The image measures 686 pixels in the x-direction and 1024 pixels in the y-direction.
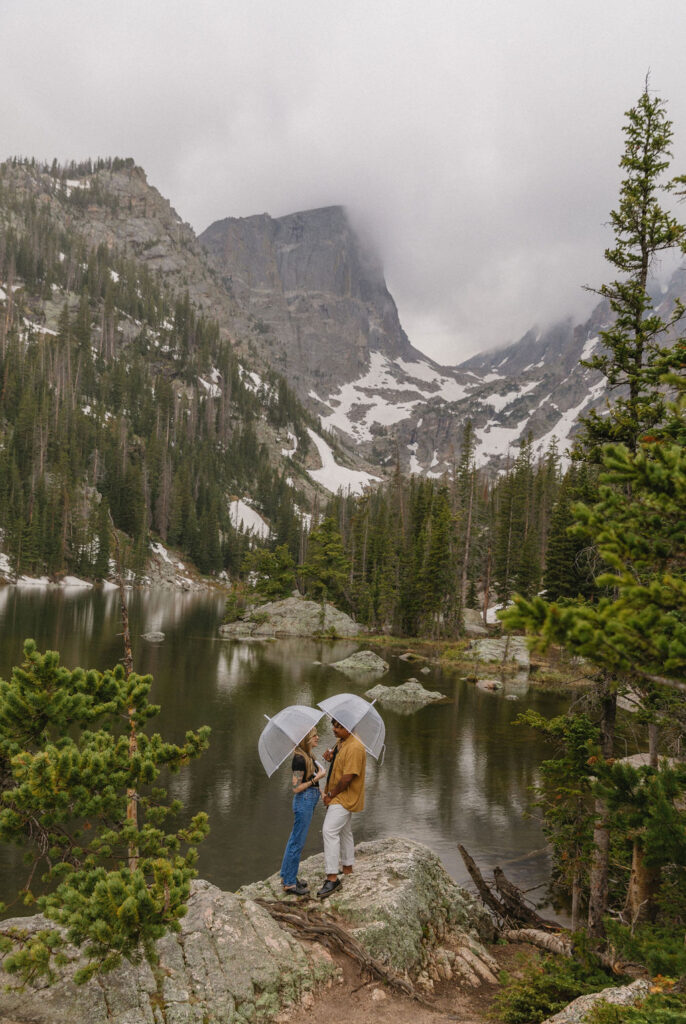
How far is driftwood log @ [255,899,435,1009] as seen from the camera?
6344 millimetres

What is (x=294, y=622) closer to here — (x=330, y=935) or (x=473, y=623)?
(x=473, y=623)

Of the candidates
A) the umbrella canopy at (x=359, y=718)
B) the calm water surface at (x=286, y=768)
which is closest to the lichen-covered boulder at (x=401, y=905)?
the umbrella canopy at (x=359, y=718)

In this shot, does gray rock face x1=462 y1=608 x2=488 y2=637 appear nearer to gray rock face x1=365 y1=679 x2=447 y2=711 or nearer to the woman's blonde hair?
gray rock face x1=365 y1=679 x2=447 y2=711

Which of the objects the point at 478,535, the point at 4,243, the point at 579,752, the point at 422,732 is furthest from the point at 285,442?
the point at 579,752

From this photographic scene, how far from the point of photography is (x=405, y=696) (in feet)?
98.3

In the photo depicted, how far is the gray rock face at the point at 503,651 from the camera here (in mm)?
40906

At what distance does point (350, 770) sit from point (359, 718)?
655mm

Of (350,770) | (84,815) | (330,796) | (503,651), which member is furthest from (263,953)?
(503,651)

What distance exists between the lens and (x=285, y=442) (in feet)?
509

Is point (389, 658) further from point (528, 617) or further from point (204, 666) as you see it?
point (528, 617)

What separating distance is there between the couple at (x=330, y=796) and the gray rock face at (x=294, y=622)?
43.5 m

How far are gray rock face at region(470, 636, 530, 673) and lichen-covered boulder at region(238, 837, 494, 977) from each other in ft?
108

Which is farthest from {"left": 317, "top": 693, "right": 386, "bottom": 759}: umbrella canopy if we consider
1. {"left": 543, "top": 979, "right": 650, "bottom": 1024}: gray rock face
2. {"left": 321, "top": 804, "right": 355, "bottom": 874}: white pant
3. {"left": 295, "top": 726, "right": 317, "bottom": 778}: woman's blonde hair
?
{"left": 543, "top": 979, "right": 650, "bottom": 1024}: gray rock face

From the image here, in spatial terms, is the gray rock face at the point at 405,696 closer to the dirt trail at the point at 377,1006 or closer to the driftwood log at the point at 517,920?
the driftwood log at the point at 517,920
